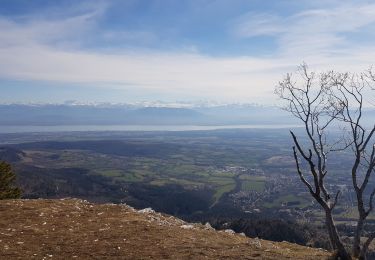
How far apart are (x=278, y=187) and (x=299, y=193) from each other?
534 inches

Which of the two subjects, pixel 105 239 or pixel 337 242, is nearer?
pixel 337 242

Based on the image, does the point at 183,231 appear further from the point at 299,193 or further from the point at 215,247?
the point at 299,193

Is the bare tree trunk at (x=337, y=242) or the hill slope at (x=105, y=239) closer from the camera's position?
the hill slope at (x=105, y=239)

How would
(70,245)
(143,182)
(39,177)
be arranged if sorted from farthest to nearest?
1. (143,182)
2. (39,177)
3. (70,245)

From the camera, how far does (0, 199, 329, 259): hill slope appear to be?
1878 cm

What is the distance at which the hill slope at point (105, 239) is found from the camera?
1878 centimetres

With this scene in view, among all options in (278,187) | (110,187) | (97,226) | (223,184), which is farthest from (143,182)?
(97,226)

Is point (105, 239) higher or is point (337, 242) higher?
point (337, 242)

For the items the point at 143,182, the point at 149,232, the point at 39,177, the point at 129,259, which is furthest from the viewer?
the point at 143,182

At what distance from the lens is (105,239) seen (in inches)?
824

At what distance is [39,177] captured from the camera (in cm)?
16925

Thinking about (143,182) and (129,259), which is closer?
(129,259)

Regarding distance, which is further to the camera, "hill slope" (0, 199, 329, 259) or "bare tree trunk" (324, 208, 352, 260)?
"bare tree trunk" (324, 208, 352, 260)

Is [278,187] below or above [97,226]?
below
